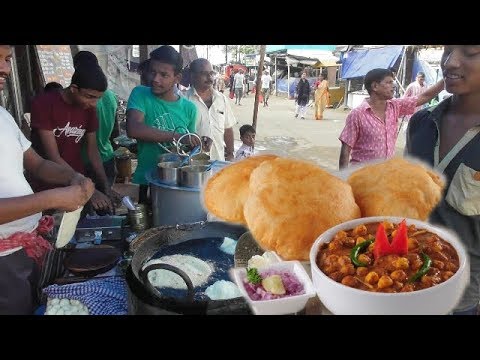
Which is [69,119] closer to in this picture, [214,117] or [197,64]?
[197,64]

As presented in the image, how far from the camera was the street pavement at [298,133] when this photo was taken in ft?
4.36

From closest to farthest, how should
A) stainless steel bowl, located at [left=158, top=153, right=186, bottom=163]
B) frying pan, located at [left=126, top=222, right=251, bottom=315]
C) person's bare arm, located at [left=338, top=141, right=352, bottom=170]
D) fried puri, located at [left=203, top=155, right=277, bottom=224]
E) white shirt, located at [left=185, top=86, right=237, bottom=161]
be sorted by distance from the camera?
1. fried puri, located at [left=203, top=155, right=277, bottom=224]
2. frying pan, located at [left=126, top=222, right=251, bottom=315]
3. person's bare arm, located at [left=338, top=141, right=352, bottom=170]
4. stainless steel bowl, located at [left=158, top=153, right=186, bottom=163]
5. white shirt, located at [left=185, top=86, right=237, bottom=161]

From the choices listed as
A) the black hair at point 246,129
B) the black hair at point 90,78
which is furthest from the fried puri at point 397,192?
the black hair at point 90,78

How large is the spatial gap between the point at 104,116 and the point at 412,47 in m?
1.31

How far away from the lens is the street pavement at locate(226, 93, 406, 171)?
1.33 metres

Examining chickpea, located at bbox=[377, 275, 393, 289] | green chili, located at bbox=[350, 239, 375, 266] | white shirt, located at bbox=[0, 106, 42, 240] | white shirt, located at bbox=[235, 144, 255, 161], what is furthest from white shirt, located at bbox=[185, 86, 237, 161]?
chickpea, located at bbox=[377, 275, 393, 289]

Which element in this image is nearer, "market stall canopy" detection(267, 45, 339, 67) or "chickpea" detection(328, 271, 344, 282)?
"chickpea" detection(328, 271, 344, 282)

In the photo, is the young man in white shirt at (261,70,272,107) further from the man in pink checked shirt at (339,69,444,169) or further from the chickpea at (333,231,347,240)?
the chickpea at (333,231,347,240)

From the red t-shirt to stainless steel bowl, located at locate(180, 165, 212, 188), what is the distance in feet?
1.45

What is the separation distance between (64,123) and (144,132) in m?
0.33

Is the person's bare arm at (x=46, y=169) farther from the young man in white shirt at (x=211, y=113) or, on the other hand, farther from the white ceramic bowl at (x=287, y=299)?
the white ceramic bowl at (x=287, y=299)

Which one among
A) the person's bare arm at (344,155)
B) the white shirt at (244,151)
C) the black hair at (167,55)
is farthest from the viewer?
the black hair at (167,55)

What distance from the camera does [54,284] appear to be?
1.49 metres
